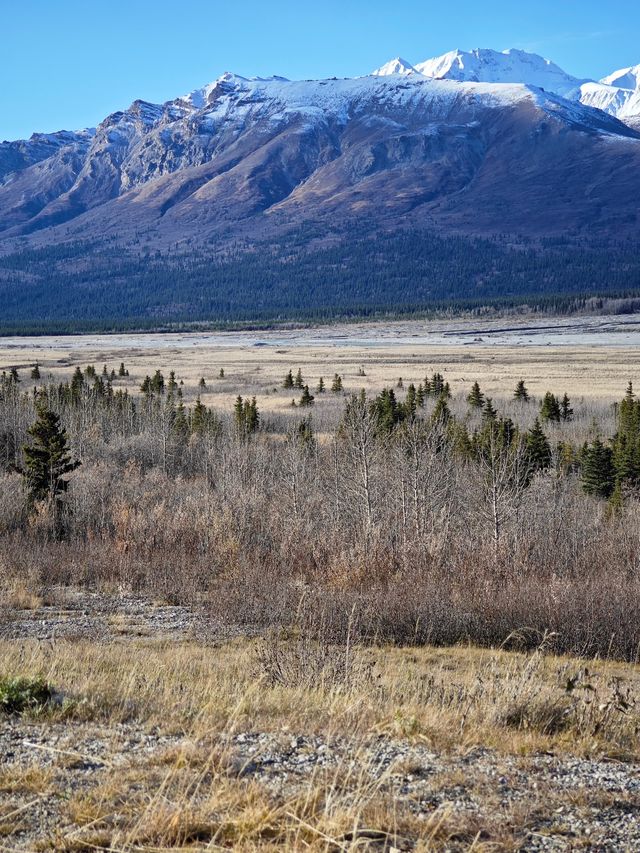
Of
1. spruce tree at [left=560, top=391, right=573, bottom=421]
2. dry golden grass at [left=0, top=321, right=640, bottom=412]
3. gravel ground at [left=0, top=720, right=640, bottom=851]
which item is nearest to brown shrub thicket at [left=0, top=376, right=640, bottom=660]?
gravel ground at [left=0, top=720, right=640, bottom=851]

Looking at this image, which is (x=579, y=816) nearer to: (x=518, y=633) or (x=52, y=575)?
(x=518, y=633)

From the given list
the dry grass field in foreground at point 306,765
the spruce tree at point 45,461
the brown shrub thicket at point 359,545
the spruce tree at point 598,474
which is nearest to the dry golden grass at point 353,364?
the spruce tree at point 598,474

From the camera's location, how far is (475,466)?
36.9m

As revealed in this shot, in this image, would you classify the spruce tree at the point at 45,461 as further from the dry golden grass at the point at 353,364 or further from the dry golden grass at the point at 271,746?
the dry golden grass at the point at 353,364

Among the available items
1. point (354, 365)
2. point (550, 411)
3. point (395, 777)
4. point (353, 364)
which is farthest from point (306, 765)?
point (353, 364)

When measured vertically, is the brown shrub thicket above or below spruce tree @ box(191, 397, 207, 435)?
below

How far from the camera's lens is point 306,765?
6.44 meters

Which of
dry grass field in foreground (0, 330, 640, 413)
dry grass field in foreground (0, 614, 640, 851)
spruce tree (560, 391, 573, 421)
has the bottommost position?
spruce tree (560, 391, 573, 421)

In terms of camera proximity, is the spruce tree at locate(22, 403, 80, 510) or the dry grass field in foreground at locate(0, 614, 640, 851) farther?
the spruce tree at locate(22, 403, 80, 510)

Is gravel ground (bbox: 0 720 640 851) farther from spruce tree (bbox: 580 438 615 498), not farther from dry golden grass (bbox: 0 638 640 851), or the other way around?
spruce tree (bbox: 580 438 615 498)

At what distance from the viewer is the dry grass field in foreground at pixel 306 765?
17.2ft

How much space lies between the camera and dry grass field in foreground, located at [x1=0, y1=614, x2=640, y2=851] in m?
5.23

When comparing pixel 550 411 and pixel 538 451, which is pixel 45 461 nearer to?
pixel 538 451

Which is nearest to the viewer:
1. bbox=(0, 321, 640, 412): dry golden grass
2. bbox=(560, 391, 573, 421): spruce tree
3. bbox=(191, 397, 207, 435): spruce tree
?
bbox=(191, 397, 207, 435): spruce tree
